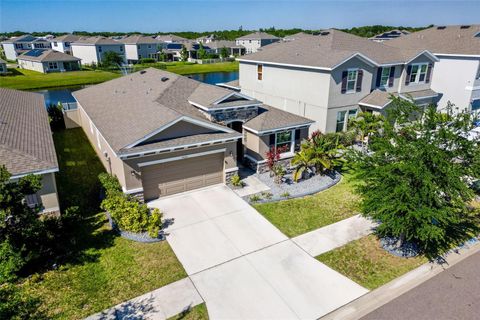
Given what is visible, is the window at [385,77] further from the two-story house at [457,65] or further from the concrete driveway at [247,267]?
the concrete driveway at [247,267]

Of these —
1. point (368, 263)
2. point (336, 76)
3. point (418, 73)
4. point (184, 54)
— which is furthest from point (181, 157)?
point (184, 54)

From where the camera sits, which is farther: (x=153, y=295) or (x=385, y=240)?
(x=385, y=240)

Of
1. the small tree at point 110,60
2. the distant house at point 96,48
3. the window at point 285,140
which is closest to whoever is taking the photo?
the window at point 285,140

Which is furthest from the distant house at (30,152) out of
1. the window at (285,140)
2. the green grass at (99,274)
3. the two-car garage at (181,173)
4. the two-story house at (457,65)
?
the two-story house at (457,65)

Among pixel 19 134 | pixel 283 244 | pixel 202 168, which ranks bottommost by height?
pixel 283 244

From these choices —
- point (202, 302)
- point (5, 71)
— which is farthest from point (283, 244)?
point (5, 71)

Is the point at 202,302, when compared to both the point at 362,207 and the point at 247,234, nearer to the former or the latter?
the point at 247,234

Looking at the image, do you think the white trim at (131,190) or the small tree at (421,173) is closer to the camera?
the small tree at (421,173)

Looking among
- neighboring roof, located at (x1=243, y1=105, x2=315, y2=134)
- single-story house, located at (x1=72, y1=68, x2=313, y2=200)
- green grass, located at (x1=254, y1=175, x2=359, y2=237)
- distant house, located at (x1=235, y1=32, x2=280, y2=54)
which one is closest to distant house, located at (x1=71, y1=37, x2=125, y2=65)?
distant house, located at (x1=235, y1=32, x2=280, y2=54)
